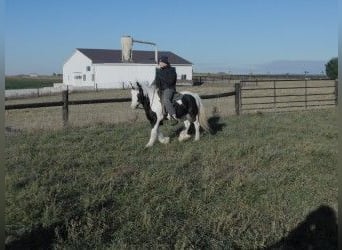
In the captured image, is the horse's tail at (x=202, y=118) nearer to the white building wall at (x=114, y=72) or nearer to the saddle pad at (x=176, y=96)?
the saddle pad at (x=176, y=96)

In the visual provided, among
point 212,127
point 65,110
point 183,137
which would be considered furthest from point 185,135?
point 65,110

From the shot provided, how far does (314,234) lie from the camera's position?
19.4 ft

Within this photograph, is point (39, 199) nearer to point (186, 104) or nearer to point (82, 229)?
point (82, 229)

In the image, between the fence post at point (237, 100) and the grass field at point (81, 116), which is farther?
the fence post at point (237, 100)

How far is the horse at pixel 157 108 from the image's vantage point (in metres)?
11.0

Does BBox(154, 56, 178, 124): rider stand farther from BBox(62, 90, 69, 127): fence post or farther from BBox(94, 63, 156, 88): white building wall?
BBox(94, 63, 156, 88): white building wall

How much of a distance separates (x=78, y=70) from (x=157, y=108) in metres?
56.9

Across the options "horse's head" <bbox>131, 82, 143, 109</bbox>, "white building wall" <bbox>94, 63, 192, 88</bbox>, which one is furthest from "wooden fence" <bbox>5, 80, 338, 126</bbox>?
"white building wall" <bbox>94, 63, 192, 88</bbox>

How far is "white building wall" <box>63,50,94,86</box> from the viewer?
64.2 metres

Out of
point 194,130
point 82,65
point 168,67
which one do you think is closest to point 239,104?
point 194,130

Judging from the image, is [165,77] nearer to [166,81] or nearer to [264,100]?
[166,81]

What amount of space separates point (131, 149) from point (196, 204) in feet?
12.7

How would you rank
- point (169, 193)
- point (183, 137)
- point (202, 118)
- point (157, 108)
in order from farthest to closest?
point (202, 118)
point (183, 137)
point (157, 108)
point (169, 193)

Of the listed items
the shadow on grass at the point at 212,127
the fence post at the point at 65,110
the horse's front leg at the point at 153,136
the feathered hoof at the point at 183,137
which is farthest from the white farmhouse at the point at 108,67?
the horse's front leg at the point at 153,136
